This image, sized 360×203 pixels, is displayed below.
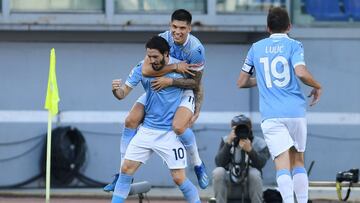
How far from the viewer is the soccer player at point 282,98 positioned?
1150 cm

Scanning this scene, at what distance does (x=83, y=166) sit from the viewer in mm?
18672

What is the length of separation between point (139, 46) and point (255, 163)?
5458 millimetres

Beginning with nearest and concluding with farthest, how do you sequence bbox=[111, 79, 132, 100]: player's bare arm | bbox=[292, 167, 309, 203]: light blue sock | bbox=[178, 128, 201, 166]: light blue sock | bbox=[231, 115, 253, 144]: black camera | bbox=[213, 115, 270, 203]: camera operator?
bbox=[292, 167, 309, 203]: light blue sock < bbox=[111, 79, 132, 100]: player's bare arm < bbox=[178, 128, 201, 166]: light blue sock < bbox=[231, 115, 253, 144]: black camera < bbox=[213, 115, 270, 203]: camera operator

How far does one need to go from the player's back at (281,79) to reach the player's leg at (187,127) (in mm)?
797

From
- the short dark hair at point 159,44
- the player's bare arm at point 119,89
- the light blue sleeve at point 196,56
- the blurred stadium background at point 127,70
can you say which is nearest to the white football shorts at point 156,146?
the player's bare arm at point 119,89

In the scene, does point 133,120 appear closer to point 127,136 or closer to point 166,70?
point 127,136

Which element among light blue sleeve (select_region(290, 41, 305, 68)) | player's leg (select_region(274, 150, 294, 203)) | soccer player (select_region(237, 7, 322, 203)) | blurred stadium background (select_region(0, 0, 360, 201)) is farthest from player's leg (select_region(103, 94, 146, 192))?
blurred stadium background (select_region(0, 0, 360, 201))

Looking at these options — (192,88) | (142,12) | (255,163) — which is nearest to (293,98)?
(192,88)

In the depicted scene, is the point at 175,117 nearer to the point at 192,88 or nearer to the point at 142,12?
the point at 192,88

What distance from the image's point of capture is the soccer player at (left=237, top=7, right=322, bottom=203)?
453 inches

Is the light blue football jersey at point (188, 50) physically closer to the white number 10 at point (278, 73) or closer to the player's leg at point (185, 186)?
the white number 10 at point (278, 73)

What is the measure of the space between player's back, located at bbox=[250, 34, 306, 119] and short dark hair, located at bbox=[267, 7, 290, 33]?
0.38 ft

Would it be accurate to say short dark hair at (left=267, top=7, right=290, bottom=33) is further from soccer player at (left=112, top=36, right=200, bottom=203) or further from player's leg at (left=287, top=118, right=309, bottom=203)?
soccer player at (left=112, top=36, right=200, bottom=203)

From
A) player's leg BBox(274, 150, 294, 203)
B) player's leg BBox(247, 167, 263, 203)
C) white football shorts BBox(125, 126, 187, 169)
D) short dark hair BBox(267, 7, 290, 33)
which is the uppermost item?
short dark hair BBox(267, 7, 290, 33)
